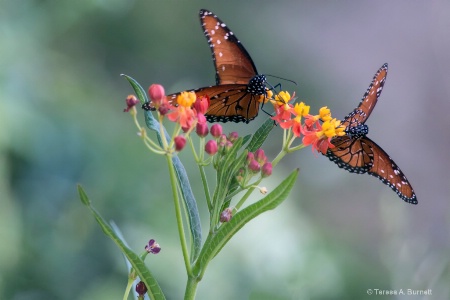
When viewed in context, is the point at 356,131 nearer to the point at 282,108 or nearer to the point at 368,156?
the point at 368,156

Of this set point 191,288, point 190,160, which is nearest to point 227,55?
point 191,288

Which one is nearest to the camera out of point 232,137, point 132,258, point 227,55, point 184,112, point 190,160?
point 132,258

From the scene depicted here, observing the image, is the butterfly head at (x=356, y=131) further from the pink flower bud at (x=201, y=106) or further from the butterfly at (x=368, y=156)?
the pink flower bud at (x=201, y=106)

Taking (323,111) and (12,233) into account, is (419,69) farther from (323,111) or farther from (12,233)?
(323,111)

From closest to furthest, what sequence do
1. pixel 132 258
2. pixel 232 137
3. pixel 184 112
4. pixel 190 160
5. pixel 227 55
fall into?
pixel 132 258 < pixel 184 112 < pixel 232 137 < pixel 227 55 < pixel 190 160

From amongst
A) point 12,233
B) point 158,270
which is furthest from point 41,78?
point 158,270

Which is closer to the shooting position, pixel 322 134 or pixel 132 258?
pixel 132 258
